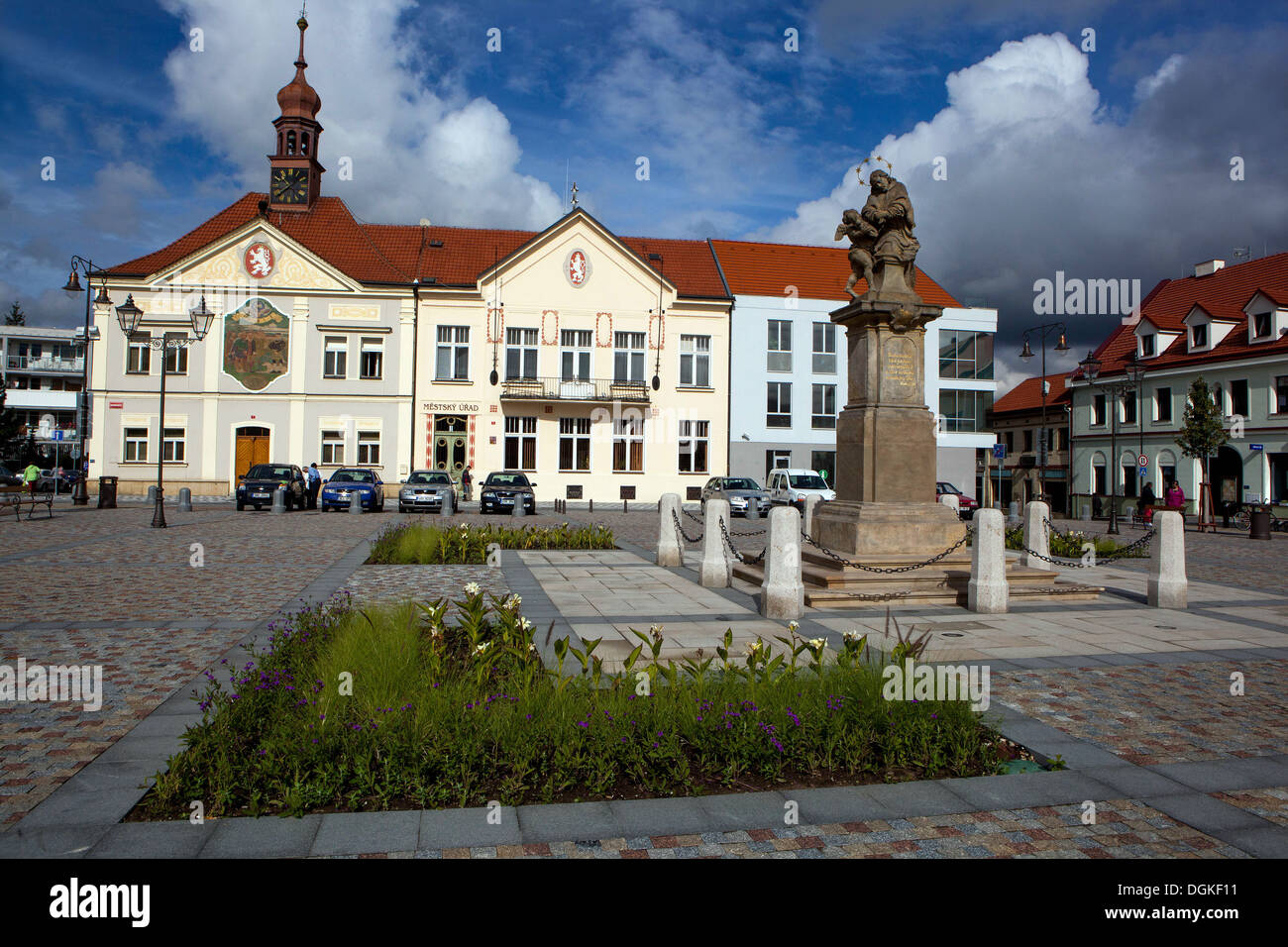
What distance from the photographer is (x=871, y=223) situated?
12.4m

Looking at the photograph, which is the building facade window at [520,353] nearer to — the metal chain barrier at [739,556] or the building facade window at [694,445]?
the building facade window at [694,445]

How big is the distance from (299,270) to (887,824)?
39.8 metres

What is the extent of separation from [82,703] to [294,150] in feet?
143

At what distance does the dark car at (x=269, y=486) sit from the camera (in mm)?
29594

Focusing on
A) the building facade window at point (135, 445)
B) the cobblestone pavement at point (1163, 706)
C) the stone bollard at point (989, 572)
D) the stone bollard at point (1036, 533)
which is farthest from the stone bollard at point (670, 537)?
the building facade window at point (135, 445)

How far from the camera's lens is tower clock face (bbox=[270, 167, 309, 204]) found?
42.5 m

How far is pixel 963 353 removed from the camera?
44.4 metres

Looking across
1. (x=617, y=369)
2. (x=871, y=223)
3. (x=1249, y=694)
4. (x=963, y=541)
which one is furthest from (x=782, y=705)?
(x=617, y=369)

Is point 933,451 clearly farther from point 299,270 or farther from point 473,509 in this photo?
point 299,270

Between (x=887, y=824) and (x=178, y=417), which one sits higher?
(x=178, y=417)

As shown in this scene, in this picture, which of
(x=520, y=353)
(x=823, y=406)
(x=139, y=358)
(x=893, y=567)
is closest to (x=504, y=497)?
(x=520, y=353)

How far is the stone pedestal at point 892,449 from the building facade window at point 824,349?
3141 centimetres
